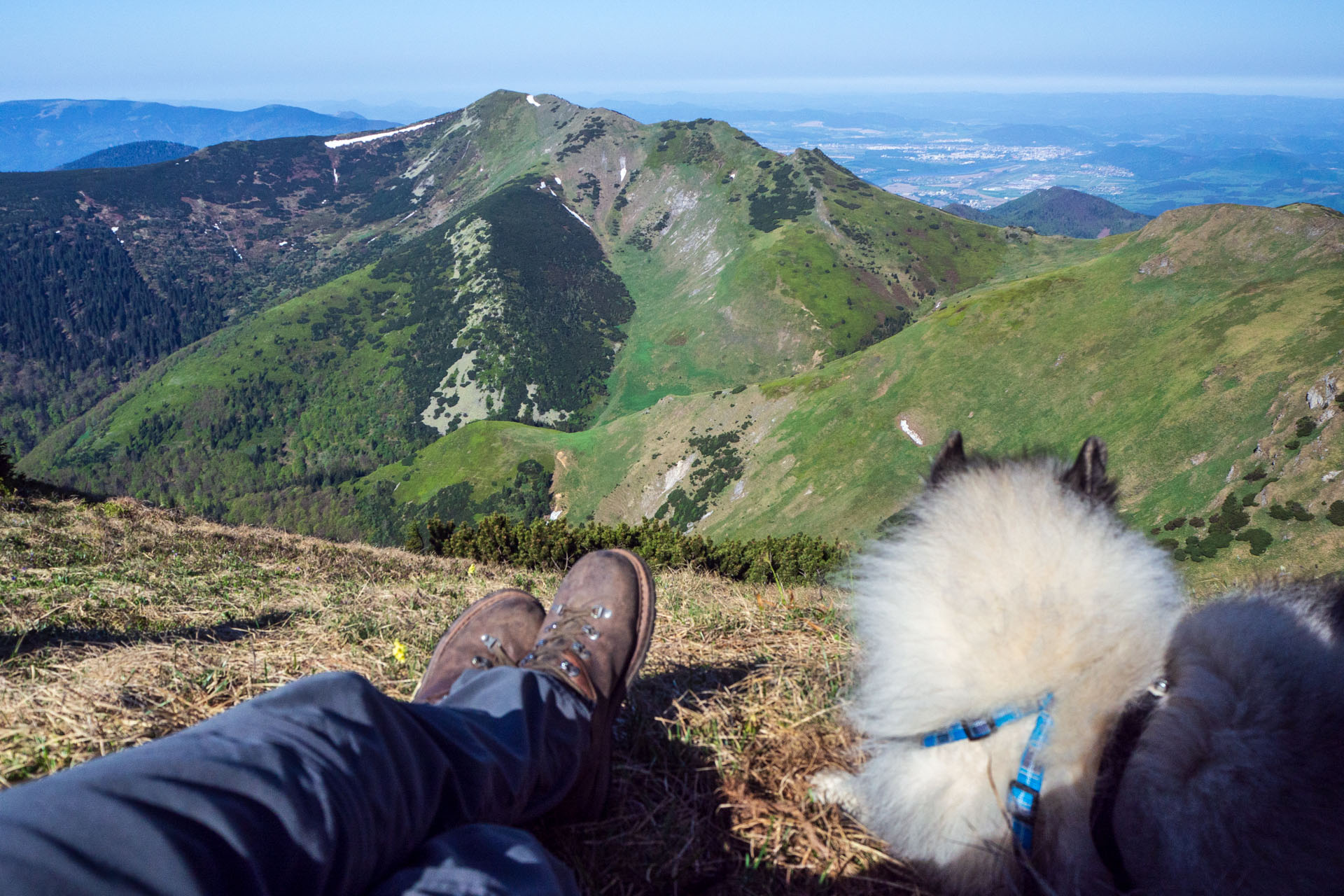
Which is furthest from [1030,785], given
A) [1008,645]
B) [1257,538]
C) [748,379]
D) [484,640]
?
[748,379]

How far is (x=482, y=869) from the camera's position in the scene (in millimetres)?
1562

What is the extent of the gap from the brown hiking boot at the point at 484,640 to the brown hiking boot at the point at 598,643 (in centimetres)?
10

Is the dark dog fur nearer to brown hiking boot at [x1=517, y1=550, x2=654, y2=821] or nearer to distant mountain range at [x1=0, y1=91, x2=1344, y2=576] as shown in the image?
distant mountain range at [x1=0, y1=91, x2=1344, y2=576]

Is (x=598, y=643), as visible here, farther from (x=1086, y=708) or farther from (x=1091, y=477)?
(x=1091, y=477)

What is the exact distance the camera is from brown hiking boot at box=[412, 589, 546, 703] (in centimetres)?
279

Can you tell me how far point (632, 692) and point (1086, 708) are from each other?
2017 millimetres

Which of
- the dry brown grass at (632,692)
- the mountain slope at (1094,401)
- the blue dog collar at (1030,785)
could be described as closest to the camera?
the blue dog collar at (1030,785)

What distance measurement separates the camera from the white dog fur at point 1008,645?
1.91 metres

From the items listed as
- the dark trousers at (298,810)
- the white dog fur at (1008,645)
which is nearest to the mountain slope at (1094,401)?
the white dog fur at (1008,645)

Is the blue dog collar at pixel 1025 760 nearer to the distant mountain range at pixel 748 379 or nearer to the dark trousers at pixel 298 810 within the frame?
the distant mountain range at pixel 748 379

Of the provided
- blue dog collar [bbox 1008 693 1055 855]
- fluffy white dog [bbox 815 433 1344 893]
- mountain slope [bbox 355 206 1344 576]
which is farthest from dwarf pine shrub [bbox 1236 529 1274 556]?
blue dog collar [bbox 1008 693 1055 855]

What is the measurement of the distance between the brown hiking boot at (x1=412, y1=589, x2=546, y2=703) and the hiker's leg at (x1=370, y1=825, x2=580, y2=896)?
1078 mm

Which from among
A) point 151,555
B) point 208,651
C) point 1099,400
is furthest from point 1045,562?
point 1099,400

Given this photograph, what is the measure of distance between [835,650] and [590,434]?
11287 cm
